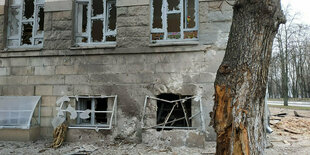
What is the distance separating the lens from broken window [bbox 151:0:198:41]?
684 centimetres

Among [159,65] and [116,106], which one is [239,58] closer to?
[159,65]

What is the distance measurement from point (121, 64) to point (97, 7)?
233 centimetres

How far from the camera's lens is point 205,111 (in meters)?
6.27

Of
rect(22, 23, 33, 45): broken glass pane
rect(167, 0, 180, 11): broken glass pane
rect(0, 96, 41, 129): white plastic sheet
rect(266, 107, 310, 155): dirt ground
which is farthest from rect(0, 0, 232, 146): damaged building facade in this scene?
rect(266, 107, 310, 155): dirt ground

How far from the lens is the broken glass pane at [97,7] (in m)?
7.46

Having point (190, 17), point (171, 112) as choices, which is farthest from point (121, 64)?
point (190, 17)

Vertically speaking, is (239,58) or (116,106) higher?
(239,58)

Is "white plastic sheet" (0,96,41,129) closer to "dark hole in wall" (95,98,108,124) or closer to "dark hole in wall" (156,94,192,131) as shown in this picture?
"dark hole in wall" (95,98,108,124)

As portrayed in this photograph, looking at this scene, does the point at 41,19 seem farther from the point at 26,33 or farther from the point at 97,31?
the point at 97,31

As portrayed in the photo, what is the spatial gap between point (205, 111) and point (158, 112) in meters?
1.50

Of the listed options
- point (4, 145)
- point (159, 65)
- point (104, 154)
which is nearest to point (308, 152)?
point (159, 65)

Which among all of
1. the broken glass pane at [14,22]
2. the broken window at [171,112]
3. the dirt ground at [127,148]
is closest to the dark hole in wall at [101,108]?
the dirt ground at [127,148]

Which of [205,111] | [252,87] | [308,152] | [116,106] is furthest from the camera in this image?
[116,106]

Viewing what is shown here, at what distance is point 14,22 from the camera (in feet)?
26.0
